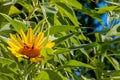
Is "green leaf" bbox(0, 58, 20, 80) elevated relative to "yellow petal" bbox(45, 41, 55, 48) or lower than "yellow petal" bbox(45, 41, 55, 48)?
lower

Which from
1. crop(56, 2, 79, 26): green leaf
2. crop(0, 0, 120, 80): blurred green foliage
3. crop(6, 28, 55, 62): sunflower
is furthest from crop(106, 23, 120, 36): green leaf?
crop(6, 28, 55, 62): sunflower

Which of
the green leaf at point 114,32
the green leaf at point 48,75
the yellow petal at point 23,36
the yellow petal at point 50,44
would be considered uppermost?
the yellow petal at point 23,36

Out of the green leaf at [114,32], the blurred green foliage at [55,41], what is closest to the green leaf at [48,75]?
the blurred green foliage at [55,41]

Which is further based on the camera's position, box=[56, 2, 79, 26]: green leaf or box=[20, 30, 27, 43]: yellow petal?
box=[56, 2, 79, 26]: green leaf

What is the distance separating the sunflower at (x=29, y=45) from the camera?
0.89m

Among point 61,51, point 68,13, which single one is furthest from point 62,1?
Answer: point 61,51

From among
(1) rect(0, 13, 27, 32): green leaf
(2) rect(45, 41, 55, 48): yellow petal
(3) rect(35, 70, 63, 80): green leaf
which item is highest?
(1) rect(0, 13, 27, 32): green leaf

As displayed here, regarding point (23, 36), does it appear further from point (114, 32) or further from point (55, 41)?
point (114, 32)

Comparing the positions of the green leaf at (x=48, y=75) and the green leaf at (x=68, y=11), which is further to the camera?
the green leaf at (x=68, y=11)

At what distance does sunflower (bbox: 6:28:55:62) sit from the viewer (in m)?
0.89

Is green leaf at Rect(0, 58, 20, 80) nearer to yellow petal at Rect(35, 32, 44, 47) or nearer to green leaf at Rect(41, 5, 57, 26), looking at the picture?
yellow petal at Rect(35, 32, 44, 47)

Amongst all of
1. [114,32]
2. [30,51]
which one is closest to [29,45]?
[30,51]

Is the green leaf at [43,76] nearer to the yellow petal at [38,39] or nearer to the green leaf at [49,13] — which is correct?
the yellow petal at [38,39]

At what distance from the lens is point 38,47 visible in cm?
91
